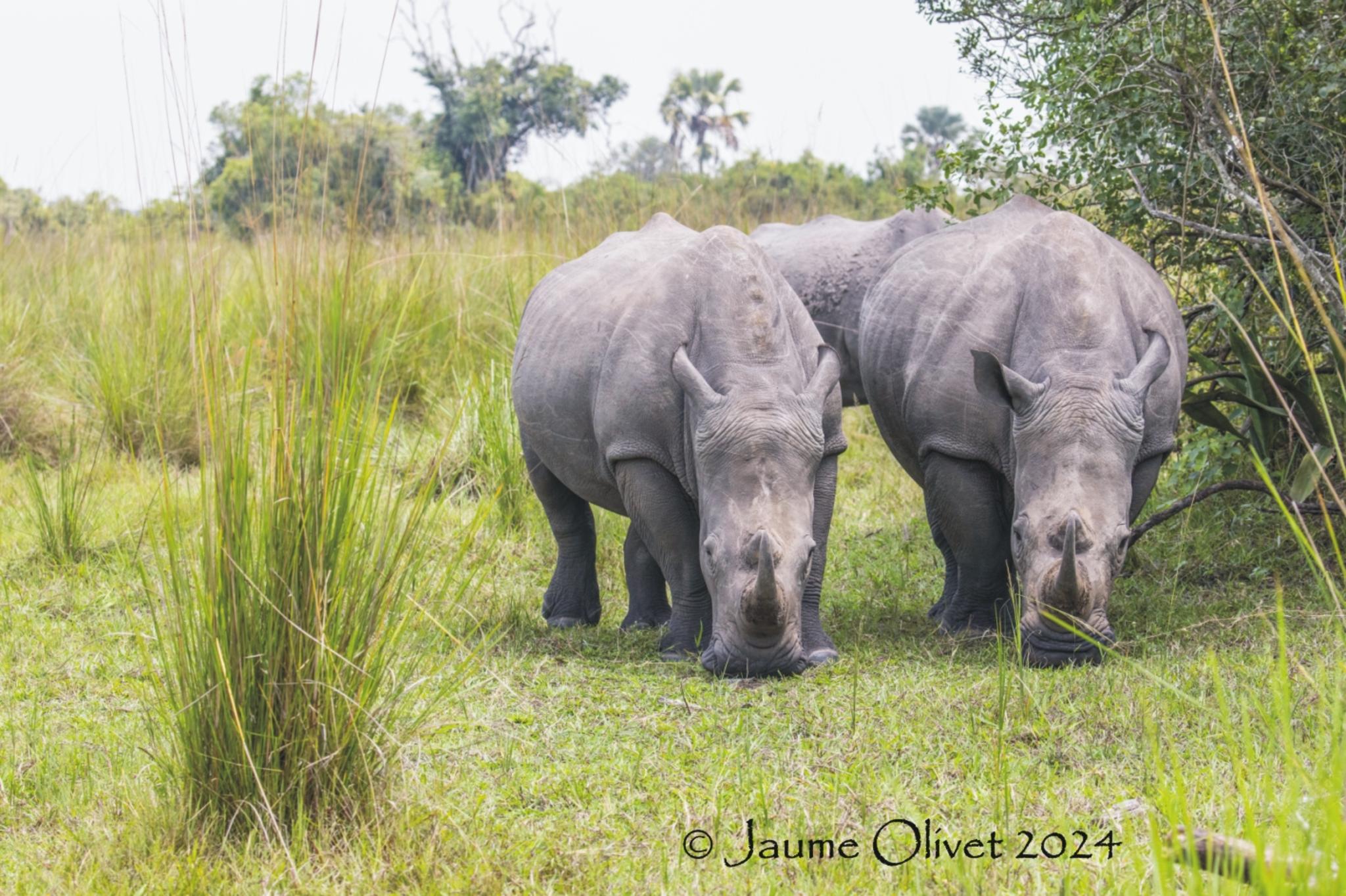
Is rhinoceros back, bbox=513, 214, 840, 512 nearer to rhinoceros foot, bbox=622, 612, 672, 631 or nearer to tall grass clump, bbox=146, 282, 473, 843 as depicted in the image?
rhinoceros foot, bbox=622, 612, 672, 631

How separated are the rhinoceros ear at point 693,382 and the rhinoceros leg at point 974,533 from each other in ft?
3.42

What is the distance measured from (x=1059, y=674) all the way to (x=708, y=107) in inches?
2181

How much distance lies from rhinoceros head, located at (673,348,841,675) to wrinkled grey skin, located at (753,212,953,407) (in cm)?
264

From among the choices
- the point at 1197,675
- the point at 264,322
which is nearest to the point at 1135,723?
the point at 1197,675

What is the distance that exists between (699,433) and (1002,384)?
1097 mm

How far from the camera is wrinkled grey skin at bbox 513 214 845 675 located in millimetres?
4863

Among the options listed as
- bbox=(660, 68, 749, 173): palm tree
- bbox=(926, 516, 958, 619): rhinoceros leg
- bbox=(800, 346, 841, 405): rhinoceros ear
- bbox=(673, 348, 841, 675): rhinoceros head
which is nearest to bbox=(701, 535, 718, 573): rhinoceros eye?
bbox=(673, 348, 841, 675): rhinoceros head

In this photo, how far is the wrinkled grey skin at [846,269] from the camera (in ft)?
25.3

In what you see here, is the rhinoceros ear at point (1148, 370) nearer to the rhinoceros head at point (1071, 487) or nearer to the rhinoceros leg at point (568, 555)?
the rhinoceros head at point (1071, 487)

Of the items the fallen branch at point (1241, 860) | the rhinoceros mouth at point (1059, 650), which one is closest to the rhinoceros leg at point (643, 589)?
the rhinoceros mouth at point (1059, 650)

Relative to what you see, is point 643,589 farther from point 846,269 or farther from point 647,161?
point 647,161

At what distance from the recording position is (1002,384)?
5.22 meters

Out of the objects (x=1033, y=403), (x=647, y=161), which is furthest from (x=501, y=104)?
(x=1033, y=403)

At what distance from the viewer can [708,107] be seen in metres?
58.4
